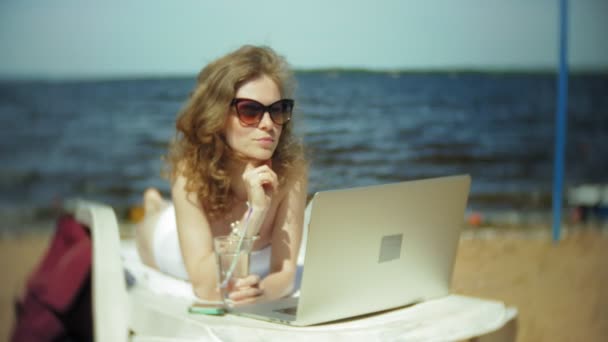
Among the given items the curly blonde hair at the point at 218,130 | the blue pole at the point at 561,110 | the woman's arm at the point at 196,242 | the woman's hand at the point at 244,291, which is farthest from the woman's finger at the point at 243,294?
the blue pole at the point at 561,110

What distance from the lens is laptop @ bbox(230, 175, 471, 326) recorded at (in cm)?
135

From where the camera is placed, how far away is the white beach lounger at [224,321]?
1.35 m

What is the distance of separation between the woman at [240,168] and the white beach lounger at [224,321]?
0.14 metres

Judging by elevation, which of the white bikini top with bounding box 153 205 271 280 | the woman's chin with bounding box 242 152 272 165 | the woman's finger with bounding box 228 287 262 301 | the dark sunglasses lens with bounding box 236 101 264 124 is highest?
the dark sunglasses lens with bounding box 236 101 264 124

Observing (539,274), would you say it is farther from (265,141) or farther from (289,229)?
(265,141)

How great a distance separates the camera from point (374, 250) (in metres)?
1.44

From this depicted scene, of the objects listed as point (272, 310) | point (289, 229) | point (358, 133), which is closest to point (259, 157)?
point (289, 229)

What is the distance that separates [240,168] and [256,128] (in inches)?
5.2

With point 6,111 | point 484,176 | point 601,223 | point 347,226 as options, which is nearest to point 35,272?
point 347,226

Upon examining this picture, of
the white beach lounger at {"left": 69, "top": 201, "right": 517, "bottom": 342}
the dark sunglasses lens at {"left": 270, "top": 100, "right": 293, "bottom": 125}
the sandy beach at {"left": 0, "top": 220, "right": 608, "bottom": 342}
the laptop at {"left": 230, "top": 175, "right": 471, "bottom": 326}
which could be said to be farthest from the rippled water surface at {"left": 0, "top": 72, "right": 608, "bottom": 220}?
the white beach lounger at {"left": 69, "top": 201, "right": 517, "bottom": 342}

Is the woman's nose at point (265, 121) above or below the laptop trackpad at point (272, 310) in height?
above

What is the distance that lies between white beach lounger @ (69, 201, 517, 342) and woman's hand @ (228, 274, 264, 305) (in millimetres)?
A: 74

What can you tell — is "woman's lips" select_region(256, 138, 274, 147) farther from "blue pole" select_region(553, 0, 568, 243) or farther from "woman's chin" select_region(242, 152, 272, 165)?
"blue pole" select_region(553, 0, 568, 243)

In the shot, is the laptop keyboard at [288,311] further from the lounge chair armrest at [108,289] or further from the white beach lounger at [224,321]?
the lounge chair armrest at [108,289]
